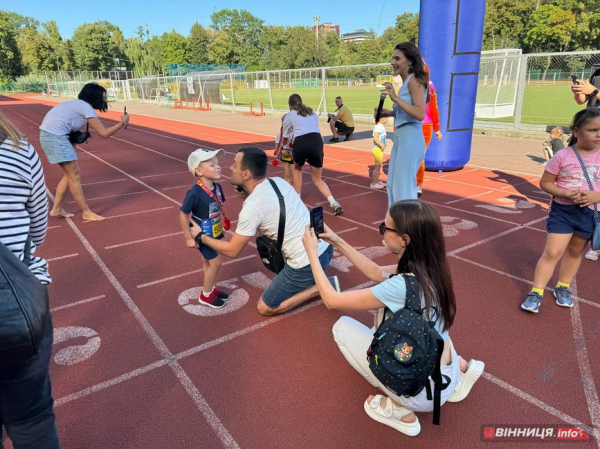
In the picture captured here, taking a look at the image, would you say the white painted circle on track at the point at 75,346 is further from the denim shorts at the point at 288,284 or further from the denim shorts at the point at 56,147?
the denim shorts at the point at 56,147

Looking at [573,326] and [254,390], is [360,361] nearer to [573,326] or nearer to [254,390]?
[254,390]

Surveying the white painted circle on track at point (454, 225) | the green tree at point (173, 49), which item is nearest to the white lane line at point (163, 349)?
the white painted circle on track at point (454, 225)

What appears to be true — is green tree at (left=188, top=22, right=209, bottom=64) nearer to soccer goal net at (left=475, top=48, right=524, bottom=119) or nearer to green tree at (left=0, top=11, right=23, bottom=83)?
green tree at (left=0, top=11, right=23, bottom=83)

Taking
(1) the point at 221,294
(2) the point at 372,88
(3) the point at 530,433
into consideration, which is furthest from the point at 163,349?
(2) the point at 372,88

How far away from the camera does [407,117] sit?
463cm

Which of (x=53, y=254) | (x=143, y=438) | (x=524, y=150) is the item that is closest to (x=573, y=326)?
(x=143, y=438)

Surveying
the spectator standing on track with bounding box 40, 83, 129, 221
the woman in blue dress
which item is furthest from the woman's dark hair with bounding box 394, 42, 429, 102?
the spectator standing on track with bounding box 40, 83, 129, 221

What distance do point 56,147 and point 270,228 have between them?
14.9ft

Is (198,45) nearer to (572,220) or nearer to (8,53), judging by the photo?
(8,53)

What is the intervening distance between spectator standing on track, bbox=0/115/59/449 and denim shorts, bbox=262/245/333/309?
2091mm

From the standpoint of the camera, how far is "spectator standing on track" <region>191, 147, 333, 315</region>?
3.29 m

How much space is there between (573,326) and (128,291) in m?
4.25

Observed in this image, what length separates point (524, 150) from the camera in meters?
11.6

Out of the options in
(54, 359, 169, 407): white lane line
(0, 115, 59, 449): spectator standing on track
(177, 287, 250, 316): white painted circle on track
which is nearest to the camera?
(0, 115, 59, 449): spectator standing on track
